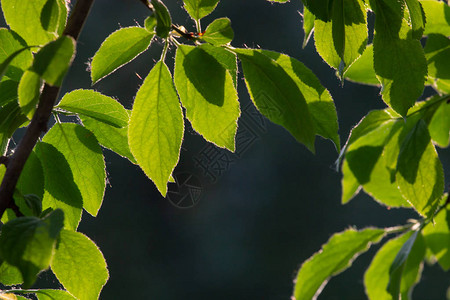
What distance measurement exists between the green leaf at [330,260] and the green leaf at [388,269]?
2 cm

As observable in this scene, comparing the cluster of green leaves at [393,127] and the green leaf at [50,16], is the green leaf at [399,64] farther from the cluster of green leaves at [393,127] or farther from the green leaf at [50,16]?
the green leaf at [50,16]

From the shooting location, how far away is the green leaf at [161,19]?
245 millimetres

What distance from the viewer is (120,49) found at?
0.27m

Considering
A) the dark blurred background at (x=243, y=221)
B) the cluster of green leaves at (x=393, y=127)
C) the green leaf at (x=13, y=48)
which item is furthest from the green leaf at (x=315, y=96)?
the dark blurred background at (x=243, y=221)

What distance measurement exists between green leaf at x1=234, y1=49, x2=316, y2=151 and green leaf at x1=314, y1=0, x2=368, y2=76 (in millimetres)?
37

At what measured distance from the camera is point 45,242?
188 millimetres

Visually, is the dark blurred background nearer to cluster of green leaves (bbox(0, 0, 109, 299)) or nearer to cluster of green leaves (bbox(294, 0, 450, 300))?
cluster of green leaves (bbox(294, 0, 450, 300))

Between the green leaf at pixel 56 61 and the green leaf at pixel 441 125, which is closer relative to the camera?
the green leaf at pixel 56 61

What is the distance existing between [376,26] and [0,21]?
99.5 inches

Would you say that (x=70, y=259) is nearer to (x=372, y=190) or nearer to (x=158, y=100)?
(x=158, y=100)

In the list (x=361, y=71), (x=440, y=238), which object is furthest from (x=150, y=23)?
(x=440, y=238)

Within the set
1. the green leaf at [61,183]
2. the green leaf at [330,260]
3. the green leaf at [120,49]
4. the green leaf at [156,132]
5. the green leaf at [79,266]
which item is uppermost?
the green leaf at [120,49]

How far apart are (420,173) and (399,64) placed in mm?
111

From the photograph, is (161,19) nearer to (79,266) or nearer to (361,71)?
(79,266)
